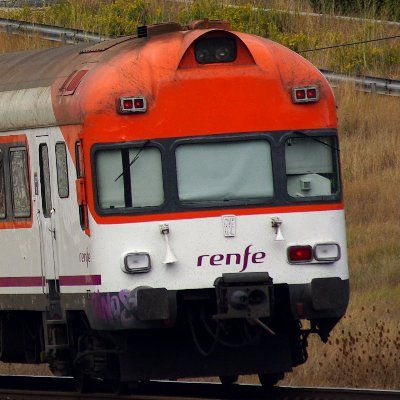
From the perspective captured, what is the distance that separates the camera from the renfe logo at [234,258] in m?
12.4

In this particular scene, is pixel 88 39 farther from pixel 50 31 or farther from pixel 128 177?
pixel 128 177

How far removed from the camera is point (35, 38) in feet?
97.1

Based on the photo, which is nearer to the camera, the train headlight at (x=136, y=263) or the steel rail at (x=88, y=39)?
the train headlight at (x=136, y=263)

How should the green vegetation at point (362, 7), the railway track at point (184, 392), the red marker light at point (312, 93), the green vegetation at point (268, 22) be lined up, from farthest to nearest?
the green vegetation at point (362, 7), the green vegetation at point (268, 22), the railway track at point (184, 392), the red marker light at point (312, 93)

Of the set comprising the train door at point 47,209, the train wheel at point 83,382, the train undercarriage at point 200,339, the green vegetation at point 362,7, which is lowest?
the train wheel at point 83,382

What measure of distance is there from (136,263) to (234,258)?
2.42 ft

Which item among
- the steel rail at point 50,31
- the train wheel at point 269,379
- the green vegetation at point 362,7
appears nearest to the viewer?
the train wheel at point 269,379

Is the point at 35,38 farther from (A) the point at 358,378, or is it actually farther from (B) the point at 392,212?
(A) the point at 358,378

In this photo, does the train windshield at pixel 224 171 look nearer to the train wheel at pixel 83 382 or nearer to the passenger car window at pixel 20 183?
the passenger car window at pixel 20 183

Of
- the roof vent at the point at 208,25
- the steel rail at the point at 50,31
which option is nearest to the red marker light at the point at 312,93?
the roof vent at the point at 208,25

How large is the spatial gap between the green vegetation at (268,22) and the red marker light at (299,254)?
15987 millimetres

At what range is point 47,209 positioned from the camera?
13422 mm

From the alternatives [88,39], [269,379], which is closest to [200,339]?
[269,379]

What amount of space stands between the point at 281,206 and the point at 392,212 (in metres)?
10.4
